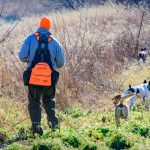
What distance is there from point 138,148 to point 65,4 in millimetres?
31396

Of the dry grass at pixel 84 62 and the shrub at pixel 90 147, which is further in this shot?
the dry grass at pixel 84 62

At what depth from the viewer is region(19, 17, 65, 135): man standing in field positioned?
7.80 metres

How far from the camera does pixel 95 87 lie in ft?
43.8

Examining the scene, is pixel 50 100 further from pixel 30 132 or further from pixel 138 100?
pixel 138 100

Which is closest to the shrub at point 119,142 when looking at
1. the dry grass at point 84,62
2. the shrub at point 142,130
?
the shrub at point 142,130

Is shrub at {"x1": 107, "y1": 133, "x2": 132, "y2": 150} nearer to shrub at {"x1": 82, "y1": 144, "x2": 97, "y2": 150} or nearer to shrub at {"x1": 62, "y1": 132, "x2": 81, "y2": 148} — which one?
shrub at {"x1": 82, "y1": 144, "x2": 97, "y2": 150}

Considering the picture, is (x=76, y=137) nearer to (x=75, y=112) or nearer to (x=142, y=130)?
(x=142, y=130)

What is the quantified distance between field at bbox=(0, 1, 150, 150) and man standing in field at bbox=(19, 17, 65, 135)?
1.49ft

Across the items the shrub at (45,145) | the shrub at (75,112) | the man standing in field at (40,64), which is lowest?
the shrub at (75,112)

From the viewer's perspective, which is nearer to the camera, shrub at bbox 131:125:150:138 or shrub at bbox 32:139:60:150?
shrub at bbox 32:139:60:150

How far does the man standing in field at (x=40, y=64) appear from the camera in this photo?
7.80 meters

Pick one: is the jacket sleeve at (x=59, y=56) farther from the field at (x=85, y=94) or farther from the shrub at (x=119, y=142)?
the shrub at (x=119, y=142)

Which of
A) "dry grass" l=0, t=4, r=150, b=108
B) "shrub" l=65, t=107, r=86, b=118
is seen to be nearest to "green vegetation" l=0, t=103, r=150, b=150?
"shrub" l=65, t=107, r=86, b=118

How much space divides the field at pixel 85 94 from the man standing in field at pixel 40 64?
46cm
